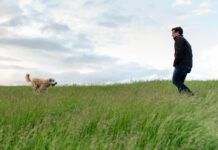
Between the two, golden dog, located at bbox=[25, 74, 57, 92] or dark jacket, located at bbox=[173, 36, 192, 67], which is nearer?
dark jacket, located at bbox=[173, 36, 192, 67]

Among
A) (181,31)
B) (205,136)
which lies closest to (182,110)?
(205,136)

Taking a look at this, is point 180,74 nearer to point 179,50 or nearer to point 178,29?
point 179,50

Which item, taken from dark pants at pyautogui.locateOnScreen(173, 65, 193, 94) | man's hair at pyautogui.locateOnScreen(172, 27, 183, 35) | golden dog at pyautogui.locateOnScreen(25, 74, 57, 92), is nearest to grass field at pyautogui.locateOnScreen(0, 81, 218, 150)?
dark pants at pyautogui.locateOnScreen(173, 65, 193, 94)

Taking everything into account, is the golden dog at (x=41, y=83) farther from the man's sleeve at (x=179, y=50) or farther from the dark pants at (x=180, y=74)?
the man's sleeve at (x=179, y=50)

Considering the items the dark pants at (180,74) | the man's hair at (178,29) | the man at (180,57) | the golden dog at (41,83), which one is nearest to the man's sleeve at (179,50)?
the man at (180,57)

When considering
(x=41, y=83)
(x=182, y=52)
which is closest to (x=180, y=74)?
(x=182, y=52)

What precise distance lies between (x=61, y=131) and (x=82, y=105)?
9.43 feet

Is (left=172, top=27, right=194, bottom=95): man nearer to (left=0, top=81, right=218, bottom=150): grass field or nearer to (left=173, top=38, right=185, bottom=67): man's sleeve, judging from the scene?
(left=173, top=38, right=185, bottom=67): man's sleeve

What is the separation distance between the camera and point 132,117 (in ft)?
27.1

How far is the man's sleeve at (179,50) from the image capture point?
13773 mm

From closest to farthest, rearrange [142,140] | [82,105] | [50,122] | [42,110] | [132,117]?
[142,140] < [50,122] < [132,117] < [42,110] < [82,105]

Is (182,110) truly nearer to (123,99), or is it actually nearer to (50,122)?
(123,99)

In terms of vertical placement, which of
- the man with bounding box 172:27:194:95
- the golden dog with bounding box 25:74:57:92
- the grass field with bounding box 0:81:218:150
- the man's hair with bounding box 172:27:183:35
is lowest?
the grass field with bounding box 0:81:218:150

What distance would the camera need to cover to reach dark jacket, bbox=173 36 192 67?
13789 millimetres
